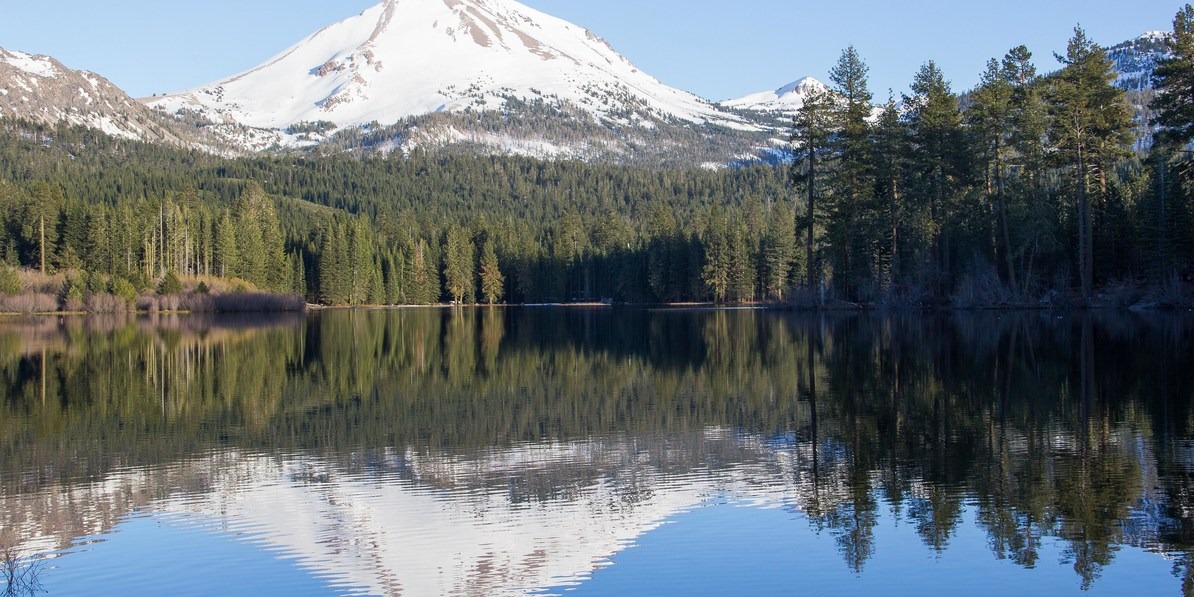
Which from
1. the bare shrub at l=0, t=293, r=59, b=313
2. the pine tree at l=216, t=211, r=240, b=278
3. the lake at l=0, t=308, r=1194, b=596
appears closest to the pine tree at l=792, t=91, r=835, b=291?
the lake at l=0, t=308, r=1194, b=596

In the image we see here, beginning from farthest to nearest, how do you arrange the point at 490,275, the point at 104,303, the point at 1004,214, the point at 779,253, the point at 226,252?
the point at 490,275 → the point at 226,252 → the point at 779,253 → the point at 104,303 → the point at 1004,214

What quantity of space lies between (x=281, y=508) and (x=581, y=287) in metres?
132

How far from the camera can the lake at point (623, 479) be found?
10828 mm

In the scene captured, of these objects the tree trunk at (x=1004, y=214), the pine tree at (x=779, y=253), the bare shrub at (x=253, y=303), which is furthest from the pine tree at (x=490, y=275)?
the tree trunk at (x=1004, y=214)

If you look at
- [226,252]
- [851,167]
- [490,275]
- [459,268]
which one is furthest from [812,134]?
A: [459,268]

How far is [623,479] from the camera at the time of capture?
50.3 feet

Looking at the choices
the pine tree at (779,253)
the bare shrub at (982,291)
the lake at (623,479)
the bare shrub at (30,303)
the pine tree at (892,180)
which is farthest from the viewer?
the pine tree at (779,253)

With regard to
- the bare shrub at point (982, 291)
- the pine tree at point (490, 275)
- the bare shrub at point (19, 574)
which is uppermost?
the pine tree at point (490, 275)

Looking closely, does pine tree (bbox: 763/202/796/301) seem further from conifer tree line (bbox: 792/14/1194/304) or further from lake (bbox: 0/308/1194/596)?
lake (bbox: 0/308/1194/596)

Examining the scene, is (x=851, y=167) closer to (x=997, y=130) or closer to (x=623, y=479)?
(x=997, y=130)

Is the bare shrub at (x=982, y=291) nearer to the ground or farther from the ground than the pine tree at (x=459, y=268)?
nearer to the ground

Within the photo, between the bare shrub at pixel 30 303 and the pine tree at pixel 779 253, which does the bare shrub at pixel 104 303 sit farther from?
the pine tree at pixel 779 253

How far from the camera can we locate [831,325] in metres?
50.9

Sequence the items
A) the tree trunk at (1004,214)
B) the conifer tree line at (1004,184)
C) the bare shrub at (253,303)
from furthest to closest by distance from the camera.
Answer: the bare shrub at (253,303) < the tree trunk at (1004,214) < the conifer tree line at (1004,184)
